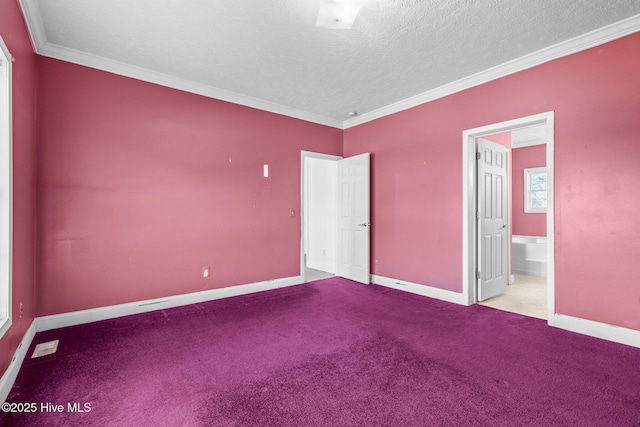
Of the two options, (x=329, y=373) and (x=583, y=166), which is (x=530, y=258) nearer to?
(x=583, y=166)

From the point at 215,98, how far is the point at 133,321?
10.0 ft

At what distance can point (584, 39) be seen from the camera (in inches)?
113

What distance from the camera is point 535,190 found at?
6887mm

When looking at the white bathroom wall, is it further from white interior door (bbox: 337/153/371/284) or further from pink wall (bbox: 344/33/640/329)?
pink wall (bbox: 344/33/640/329)

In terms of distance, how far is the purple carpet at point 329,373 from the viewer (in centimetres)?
178

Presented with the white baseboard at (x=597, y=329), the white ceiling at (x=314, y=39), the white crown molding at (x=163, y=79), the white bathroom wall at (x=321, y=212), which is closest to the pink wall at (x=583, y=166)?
the white baseboard at (x=597, y=329)

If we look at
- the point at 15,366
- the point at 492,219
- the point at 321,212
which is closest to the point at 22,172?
the point at 15,366

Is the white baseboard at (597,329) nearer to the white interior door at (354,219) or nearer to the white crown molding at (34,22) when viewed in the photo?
the white interior door at (354,219)

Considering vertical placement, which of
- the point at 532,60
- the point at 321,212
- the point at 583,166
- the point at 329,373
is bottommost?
the point at 329,373

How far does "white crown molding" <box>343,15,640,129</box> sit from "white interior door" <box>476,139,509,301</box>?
32.0 inches

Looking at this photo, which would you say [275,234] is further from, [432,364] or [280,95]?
[432,364]

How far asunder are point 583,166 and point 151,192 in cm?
481

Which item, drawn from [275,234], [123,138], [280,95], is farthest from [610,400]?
[123,138]

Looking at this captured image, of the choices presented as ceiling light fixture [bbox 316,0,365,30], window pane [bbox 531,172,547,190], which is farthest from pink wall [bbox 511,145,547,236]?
ceiling light fixture [bbox 316,0,365,30]
